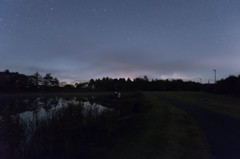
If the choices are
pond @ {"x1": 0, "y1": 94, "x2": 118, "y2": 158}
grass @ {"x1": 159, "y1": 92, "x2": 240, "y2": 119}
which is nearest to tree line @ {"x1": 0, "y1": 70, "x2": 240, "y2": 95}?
grass @ {"x1": 159, "y1": 92, "x2": 240, "y2": 119}

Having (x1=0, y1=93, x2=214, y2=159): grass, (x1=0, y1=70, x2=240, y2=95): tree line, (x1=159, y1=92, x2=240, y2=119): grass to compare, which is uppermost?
(x1=0, y1=70, x2=240, y2=95): tree line

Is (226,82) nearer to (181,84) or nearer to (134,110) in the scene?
(134,110)

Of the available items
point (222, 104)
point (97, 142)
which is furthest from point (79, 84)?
point (97, 142)

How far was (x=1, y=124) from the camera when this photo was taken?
280 inches

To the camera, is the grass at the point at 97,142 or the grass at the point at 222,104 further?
the grass at the point at 222,104

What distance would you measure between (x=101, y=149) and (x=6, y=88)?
82.8 m

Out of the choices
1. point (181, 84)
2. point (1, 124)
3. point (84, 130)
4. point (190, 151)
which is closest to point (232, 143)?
point (190, 151)

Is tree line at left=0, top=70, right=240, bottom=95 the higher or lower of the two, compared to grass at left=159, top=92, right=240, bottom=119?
higher

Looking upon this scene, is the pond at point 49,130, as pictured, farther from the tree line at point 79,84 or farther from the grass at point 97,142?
the tree line at point 79,84

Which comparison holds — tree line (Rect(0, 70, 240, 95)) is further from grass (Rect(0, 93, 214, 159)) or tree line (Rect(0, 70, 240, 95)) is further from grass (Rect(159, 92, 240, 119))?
grass (Rect(0, 93, 214, 159))

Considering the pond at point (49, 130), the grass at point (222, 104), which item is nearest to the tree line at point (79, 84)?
the grass at point (222, 104)

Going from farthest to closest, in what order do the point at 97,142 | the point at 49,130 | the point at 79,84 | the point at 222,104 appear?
the point at 79,84 → the point at 222,104 → the point at 97,142 → the point at 49,130

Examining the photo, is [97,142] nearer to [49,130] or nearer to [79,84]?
[49,130]

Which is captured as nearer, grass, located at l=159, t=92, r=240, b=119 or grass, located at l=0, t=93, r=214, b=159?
grass, located at l=0, t=93, r=214, b=159
